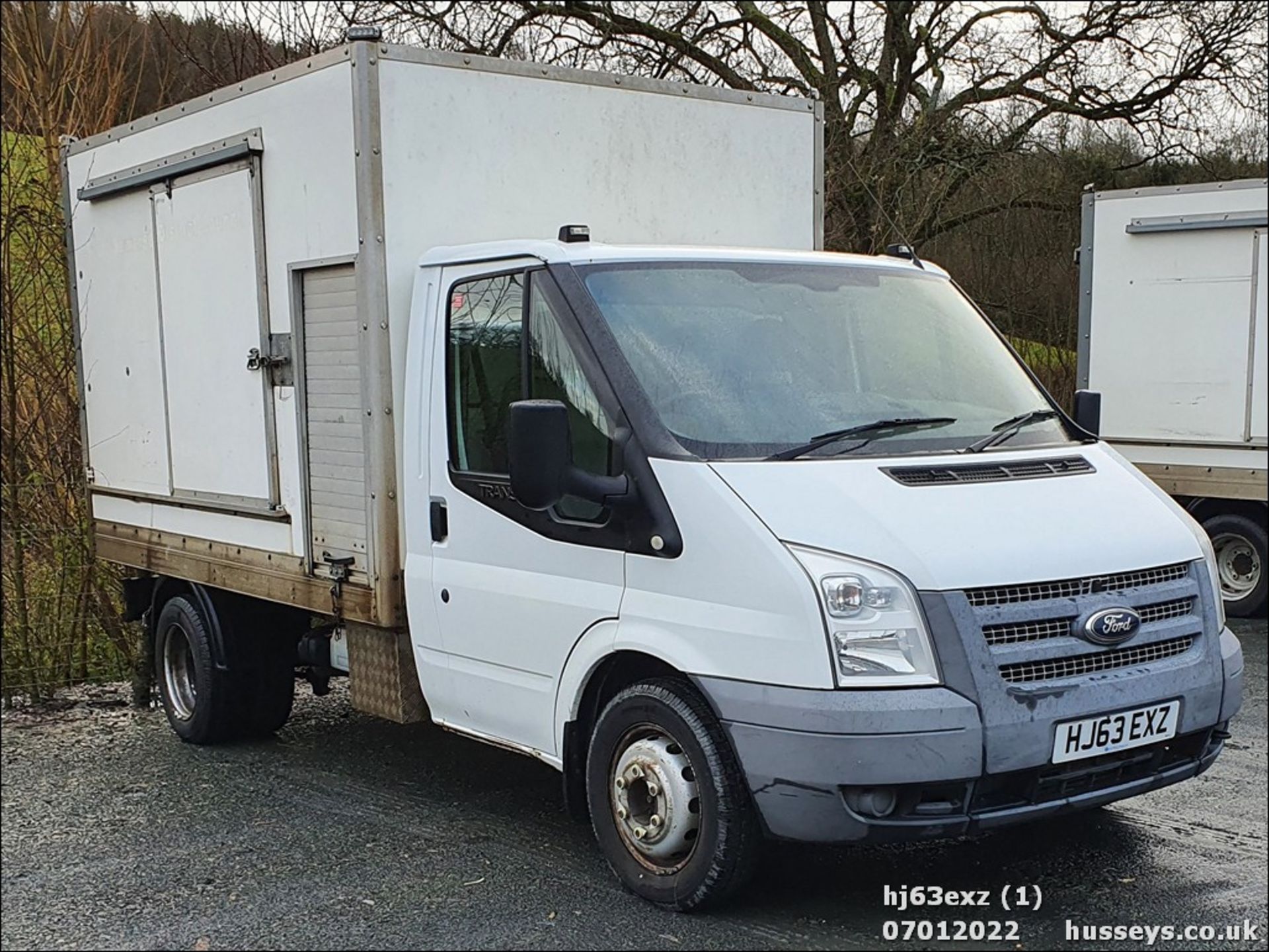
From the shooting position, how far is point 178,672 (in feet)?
24.6

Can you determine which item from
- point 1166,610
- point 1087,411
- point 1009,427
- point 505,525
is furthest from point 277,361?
point 1166,610

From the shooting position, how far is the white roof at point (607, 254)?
5.06 m

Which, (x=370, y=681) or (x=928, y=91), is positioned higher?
(x=928, y=91)

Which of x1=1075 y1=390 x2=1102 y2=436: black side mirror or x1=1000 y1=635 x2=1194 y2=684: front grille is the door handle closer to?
x1=1000 y1=635 x2=1194 y2=684: front grille

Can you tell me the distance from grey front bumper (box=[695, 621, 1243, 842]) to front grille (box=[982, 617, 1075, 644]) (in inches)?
8.2

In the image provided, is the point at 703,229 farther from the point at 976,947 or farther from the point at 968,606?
the point at 976,947

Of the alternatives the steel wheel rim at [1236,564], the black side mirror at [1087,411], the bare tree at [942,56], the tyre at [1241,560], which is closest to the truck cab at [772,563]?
Result: the black side mirror at [1087,411]

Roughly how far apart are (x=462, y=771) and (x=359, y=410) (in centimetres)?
180

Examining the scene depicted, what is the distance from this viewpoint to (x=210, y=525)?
684 cm

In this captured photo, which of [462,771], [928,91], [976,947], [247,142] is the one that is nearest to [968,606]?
[976,947]

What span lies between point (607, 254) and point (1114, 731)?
228 centimetres

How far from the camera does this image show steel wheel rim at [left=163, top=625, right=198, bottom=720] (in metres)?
7.37

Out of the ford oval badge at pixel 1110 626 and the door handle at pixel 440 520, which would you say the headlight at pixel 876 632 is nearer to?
the ford oval badge at pixel 1110 626

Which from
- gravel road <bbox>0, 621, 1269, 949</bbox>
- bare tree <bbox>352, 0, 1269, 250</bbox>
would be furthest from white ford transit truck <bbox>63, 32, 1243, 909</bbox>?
bare tree <bbox>352, 0, 1269, 250</bbox>
